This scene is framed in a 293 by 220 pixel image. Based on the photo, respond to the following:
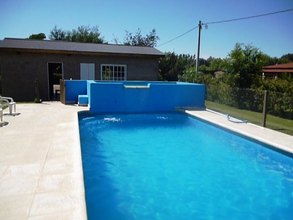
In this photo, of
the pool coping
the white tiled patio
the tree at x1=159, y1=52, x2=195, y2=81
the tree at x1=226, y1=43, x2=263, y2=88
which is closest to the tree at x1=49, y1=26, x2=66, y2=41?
the tree at x1=159, y1=52, x2=195, y2=81

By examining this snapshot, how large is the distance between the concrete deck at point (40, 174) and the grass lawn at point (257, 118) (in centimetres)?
688

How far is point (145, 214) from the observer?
4.54 m

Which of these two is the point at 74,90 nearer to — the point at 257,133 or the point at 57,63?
the point at 57,63

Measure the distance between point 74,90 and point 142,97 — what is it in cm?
394

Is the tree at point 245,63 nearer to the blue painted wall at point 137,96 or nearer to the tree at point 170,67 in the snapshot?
the blue painted wall at point 137,96

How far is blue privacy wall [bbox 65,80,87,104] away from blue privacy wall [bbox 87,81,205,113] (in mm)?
1547

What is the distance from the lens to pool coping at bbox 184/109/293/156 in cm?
731

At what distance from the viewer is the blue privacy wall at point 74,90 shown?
1446 centimetres

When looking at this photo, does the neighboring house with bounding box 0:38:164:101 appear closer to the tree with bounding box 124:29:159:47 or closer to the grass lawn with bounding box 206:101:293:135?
the grass lawn with bounding box 206:101:293:135

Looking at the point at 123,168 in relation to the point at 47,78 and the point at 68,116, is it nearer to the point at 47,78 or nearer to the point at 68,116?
the point at 68,116

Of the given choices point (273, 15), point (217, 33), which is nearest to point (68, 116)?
point (273, 15)

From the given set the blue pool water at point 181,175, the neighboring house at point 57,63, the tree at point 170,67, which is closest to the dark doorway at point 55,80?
the neighboring house at point 57,63

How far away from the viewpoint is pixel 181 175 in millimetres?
6320

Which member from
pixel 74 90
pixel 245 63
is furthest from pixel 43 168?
pixel 245 63
